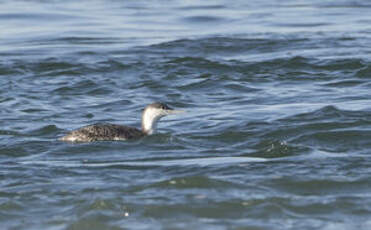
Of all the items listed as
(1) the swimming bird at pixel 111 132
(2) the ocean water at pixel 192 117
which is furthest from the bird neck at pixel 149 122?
(2) the ocean water at pixel 192 117

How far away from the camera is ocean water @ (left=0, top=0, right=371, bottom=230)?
1066cm

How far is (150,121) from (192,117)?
1373mm

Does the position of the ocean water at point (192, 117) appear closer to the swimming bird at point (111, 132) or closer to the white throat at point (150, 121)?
the swimming bird at point (111, 132)

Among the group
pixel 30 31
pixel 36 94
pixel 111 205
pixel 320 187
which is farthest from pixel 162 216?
pixel 30 31

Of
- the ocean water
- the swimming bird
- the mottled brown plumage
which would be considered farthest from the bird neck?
the mottled brown plumage

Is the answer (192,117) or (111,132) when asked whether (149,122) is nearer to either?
(111,132)

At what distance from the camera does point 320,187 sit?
1127cm

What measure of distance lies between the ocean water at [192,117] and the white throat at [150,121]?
1.12ft

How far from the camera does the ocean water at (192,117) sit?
10656 mm

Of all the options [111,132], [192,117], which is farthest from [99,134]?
[192,117]

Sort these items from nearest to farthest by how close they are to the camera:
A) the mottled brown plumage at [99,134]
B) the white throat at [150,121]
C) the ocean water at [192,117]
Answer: the ocean water at [192,117]
the mottled brown plumage at [99,134]
the white throat at [150,121]

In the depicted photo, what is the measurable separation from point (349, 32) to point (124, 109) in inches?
346

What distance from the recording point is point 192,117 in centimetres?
1570

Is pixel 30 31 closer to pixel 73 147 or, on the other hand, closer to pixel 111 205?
pixel 73 147
